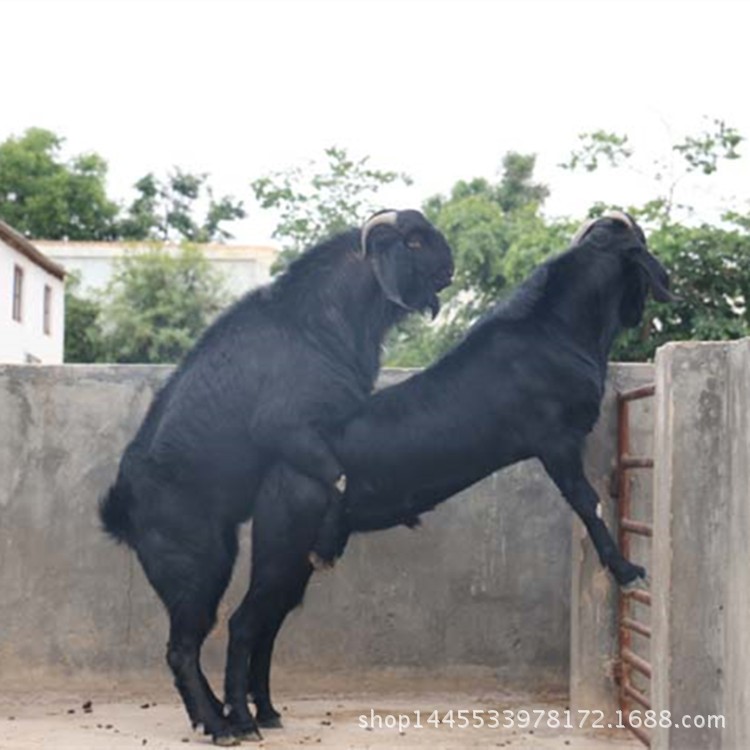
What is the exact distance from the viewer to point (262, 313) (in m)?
6.43

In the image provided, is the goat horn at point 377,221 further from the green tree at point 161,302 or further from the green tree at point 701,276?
the green tree at point 161,302

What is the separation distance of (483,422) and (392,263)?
0.88m

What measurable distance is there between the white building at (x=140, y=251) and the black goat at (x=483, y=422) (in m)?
33.4

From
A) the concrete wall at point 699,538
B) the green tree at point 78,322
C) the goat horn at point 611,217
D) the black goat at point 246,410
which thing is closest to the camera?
the concrete wall at point 699,538

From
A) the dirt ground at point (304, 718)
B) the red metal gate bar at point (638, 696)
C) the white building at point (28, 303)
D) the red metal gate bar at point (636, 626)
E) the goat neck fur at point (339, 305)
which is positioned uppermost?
the white building at point (28, 303)

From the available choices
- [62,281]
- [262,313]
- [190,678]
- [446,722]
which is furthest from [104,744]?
[62,281]

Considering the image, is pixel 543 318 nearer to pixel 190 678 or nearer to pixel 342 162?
pixel 190 678

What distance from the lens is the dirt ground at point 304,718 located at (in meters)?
5.89

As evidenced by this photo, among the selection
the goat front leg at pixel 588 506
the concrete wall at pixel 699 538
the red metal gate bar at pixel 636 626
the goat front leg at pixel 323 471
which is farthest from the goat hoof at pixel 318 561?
the concrete wall at pixel 699 538

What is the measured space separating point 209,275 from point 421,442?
34987mm

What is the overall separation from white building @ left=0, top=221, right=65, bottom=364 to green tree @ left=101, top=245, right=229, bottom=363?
172cm

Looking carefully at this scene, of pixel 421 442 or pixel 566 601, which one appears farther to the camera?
pixel 566 601

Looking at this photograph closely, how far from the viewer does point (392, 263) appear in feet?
21.0

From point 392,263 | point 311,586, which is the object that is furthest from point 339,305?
point 311,586
